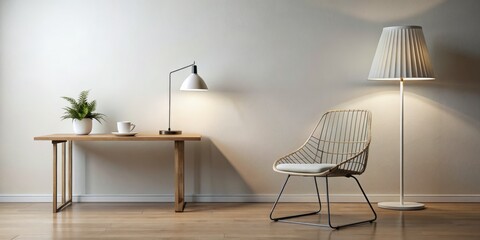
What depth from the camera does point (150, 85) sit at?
534 centimetres

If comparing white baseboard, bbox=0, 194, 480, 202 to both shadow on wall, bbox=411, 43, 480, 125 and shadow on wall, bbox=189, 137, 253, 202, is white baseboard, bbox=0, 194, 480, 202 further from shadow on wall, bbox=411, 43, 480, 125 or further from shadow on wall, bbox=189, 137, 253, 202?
shadow on wall, bbox=411, 43, 480, 125

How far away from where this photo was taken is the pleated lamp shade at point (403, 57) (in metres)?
4.95

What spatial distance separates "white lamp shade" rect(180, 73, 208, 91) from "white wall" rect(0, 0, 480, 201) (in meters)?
0.31

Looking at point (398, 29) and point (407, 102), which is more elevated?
point (398, 29)

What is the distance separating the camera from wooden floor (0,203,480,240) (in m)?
4.06

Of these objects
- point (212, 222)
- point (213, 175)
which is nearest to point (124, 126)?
point (213, 175)

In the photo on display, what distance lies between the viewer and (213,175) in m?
5.40

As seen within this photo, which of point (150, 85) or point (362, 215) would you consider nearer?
point (362, 215)

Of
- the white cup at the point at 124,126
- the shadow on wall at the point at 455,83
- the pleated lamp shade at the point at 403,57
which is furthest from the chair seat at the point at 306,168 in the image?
the shadow on wall at the point at 455,83

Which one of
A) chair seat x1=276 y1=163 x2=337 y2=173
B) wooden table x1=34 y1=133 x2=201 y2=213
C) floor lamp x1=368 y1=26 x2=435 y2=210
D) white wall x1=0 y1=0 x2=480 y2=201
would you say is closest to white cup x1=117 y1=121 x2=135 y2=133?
wooden table x1=34 y1=133 x2=201 y2=213

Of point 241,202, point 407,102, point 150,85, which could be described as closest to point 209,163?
point 241,202

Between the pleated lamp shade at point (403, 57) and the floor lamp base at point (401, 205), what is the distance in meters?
0.94

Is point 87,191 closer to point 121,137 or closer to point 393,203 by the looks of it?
point 121,137

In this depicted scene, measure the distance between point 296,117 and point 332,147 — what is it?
0.37 meters
